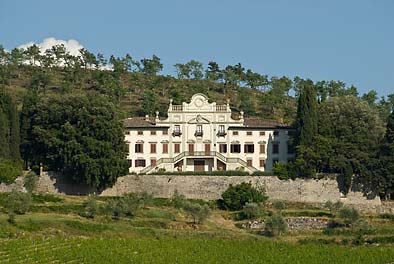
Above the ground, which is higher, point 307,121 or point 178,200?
point 307,121

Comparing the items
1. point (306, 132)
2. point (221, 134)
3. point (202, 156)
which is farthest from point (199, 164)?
point (306, 132)

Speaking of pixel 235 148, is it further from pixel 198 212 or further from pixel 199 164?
pixel 198 212

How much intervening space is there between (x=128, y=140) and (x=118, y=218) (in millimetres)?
20823

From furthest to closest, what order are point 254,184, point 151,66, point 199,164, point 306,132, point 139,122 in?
point 151,66 < point 139,122 < point 199,164 < point 306,132 < point 254,184

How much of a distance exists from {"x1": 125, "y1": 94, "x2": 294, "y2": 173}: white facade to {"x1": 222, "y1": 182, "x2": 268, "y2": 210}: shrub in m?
10.9

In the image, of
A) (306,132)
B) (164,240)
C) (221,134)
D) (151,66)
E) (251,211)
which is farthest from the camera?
(151,66)

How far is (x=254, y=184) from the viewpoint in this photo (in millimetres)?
85000

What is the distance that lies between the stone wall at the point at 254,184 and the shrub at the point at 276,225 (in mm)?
12431

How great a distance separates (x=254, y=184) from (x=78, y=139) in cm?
1585

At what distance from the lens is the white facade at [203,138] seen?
93.8 metres

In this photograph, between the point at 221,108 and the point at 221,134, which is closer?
the point at 221,134

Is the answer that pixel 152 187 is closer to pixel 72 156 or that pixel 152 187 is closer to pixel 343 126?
pixel 72 156

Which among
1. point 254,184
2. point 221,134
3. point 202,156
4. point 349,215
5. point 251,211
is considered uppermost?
point 221,134

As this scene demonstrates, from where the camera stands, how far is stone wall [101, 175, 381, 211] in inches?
3346
